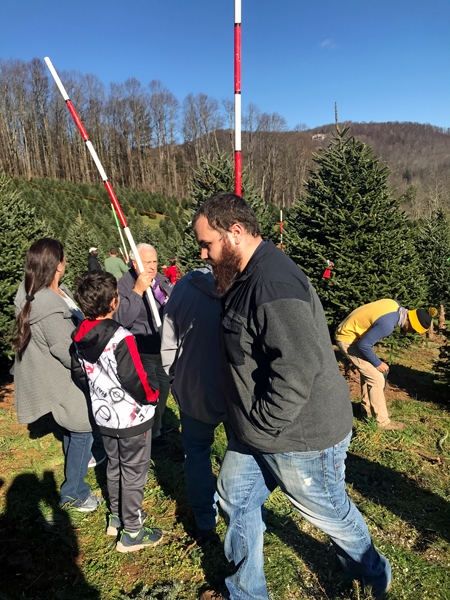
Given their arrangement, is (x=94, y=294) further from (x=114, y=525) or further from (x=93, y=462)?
(x=93, y=462)

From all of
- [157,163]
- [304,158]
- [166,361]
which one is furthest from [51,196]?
[304,158]

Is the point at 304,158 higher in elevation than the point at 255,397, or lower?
higher

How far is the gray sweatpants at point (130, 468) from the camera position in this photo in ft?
8.02

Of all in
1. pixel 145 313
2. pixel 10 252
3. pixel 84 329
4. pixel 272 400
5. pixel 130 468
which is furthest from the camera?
pixel 10 252

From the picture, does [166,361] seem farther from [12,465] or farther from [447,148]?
[447,148]

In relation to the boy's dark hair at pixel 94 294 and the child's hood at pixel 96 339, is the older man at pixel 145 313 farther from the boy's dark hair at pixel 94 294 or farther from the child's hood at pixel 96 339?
the child's hood at pixel 96 339

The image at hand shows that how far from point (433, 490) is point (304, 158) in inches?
2269

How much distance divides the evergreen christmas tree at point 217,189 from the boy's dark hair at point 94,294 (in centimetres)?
415

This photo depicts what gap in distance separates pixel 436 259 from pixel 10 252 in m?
10.6

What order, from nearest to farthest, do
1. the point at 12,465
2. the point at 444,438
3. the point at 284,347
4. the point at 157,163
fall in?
the point at 284,347
the point at 12,465
the point at 444,438
the point at 157,163

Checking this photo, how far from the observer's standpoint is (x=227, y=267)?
1.73 metres

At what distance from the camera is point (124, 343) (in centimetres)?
230

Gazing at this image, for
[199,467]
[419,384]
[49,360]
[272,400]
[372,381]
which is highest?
[272,400]

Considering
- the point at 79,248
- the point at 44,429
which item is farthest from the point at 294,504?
the point at 79,248
